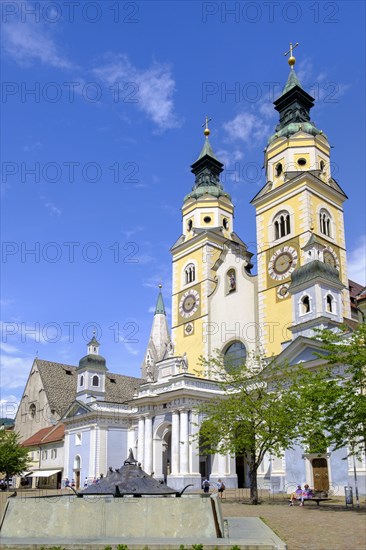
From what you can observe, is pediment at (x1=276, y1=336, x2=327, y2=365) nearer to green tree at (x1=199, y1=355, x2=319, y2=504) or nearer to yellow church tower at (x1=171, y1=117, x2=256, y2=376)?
green tree at (x1=199, y1=355, x2=319, y2=504)

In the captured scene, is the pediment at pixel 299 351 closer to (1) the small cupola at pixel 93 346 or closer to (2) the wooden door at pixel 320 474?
(2) the wooden door at pixel 320 474

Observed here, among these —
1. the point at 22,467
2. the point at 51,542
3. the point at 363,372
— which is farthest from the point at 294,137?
the point at 51,542

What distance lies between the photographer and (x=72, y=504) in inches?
492

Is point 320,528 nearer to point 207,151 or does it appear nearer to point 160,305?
point 207,151

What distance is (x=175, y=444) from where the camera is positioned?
43281 millimetres

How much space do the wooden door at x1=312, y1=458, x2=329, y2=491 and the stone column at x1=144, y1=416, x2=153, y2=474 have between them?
15787 millimetres

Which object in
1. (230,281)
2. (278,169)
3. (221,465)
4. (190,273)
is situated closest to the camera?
(221,465)

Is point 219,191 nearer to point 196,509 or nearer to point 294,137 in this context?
point 294,137

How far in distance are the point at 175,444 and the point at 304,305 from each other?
1444 cm

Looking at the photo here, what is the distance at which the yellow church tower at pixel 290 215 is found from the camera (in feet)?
149

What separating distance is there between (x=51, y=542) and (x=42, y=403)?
61750 millimetres

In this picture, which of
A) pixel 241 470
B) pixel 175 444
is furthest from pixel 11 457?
pixel 241 470

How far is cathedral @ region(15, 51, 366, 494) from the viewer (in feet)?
131

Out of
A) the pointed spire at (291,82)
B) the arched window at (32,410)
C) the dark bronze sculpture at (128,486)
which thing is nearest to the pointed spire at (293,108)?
the pointed spire at (291,82)
